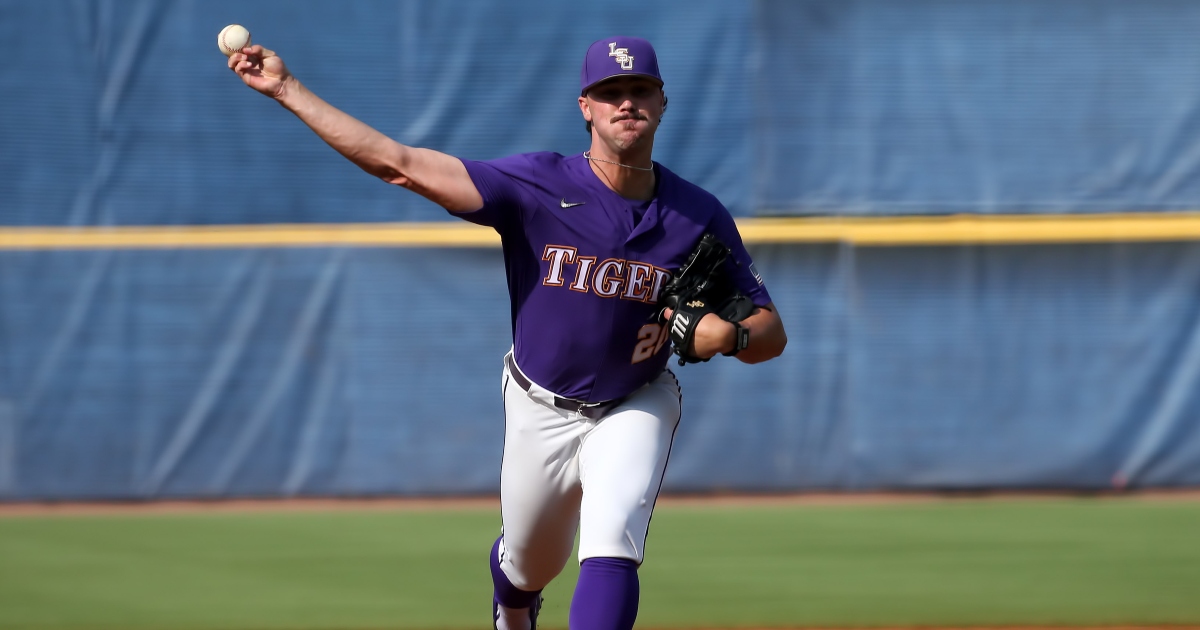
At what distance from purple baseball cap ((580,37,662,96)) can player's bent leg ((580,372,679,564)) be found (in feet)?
2.86

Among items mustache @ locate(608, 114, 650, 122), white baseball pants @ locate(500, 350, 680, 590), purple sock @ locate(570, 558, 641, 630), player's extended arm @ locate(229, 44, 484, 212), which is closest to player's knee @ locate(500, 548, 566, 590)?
white baseball pants @ locate(500, 350, 680, 590)

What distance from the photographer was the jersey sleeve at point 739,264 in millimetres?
3807

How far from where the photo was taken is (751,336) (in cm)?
362

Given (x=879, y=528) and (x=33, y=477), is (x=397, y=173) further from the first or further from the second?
(x=33, y=477)

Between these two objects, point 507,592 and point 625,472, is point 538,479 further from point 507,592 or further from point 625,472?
point 507,592

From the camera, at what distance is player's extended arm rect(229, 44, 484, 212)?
3334 mm

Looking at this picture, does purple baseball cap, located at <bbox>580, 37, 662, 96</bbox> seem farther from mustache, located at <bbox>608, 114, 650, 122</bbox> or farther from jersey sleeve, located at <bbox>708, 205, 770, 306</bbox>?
jersey sleeve, located at <bbox>708, 205, 770, 306</bbox>

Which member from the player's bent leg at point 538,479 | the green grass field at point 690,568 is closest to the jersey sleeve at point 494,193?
the player's bent leg at point 538,479

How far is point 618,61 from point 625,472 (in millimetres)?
1065

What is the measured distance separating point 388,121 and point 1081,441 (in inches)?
171

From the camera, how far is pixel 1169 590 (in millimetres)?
5371

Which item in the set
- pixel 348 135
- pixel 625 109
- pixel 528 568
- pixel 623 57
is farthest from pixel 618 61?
pixel 528 568

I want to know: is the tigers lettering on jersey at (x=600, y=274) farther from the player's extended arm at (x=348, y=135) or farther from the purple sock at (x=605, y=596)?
the purple sock at (x=605, y=596)

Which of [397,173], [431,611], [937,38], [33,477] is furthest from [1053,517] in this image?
[33,477]
